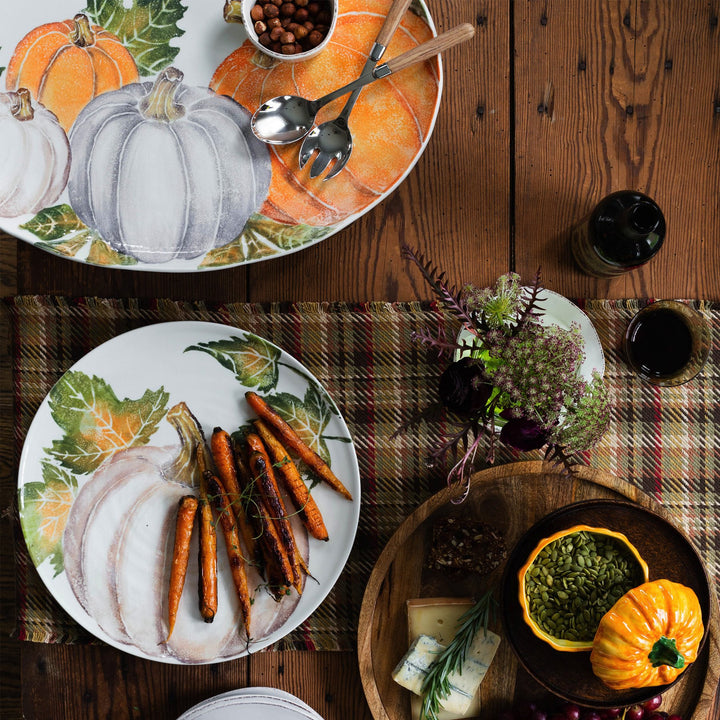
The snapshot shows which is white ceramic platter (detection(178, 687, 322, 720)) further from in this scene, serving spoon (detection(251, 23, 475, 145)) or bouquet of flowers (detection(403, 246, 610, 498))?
serving spoon (detection(251, 23, 475, 145))

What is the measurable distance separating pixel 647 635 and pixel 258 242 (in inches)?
28.4

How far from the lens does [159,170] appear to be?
2.96 feet

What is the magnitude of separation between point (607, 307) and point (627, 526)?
0.34 metres

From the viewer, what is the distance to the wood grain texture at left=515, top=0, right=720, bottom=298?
3.43ft

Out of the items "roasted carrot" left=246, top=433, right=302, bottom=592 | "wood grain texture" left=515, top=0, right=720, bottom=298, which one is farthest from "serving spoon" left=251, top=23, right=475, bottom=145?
"roasted carrot" left=246, top=433, right=302, bottom=592

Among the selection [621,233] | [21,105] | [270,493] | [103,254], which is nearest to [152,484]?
[270,493]

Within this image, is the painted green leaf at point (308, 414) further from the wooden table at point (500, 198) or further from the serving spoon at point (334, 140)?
the serving spoon at point (334, 140)

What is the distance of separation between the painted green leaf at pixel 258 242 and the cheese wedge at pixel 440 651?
0.56m

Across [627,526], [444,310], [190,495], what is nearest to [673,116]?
[444,310]

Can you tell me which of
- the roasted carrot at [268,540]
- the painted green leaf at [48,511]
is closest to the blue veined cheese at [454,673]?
the roasted carrot at [268,540]

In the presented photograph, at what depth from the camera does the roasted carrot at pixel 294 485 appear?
0.98 meters

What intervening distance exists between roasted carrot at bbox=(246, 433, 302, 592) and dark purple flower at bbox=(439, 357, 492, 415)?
1.07ft

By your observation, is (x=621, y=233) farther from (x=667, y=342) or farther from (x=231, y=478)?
(x=231, y=478)

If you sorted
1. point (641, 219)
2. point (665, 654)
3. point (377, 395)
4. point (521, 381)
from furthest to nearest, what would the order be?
1. point (377, 395)
2. point (641, 219)
3. point (665, 654)
4. point (521, 381)
